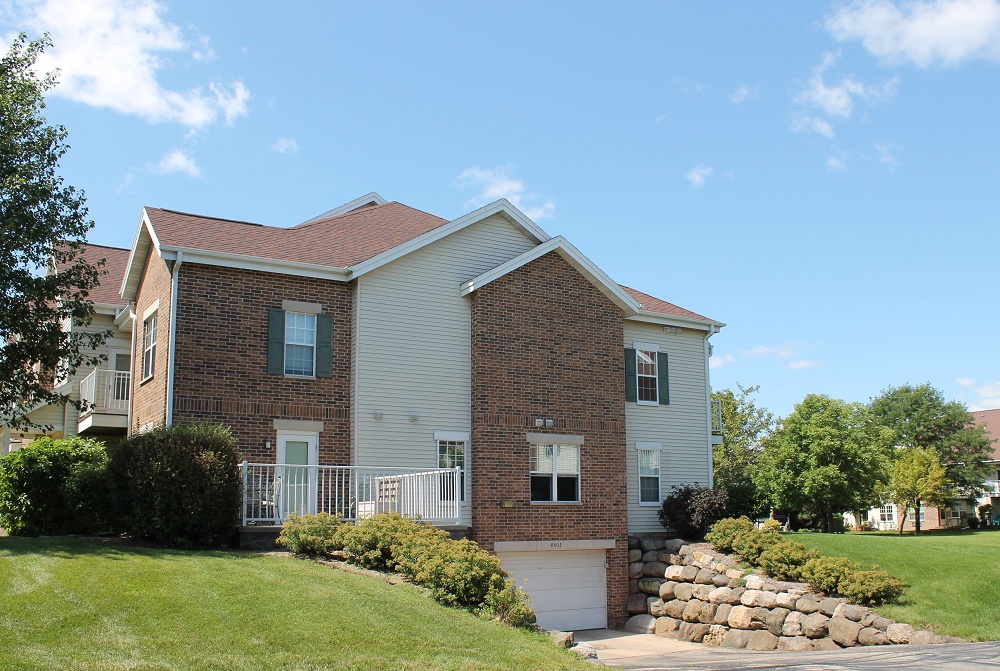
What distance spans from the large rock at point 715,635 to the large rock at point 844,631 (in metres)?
2.91

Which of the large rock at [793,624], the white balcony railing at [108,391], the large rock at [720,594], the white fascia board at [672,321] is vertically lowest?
the large rock at [793,624]

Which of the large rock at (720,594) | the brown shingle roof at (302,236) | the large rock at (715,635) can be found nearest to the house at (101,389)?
the brown shingle roof at (302,236)

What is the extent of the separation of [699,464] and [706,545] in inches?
159

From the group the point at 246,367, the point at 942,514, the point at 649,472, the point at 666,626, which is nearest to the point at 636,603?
the point at 666,626

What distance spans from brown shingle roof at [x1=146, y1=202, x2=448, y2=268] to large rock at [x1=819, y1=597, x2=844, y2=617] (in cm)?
1280

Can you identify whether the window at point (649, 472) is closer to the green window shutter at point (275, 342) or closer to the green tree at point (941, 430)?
the green window shutter at point (275, 342)

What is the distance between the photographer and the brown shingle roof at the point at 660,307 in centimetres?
2664

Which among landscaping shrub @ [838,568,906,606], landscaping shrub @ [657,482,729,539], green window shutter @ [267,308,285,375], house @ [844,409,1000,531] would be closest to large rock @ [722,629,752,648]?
landscaping shrub @ [838,568,906,606]

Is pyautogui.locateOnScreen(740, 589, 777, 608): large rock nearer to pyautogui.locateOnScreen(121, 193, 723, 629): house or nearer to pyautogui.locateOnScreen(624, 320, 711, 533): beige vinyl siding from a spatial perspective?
pyautogui.locateOnScreen(121, 193, 723, 629): house

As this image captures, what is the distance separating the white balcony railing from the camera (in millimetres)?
23359

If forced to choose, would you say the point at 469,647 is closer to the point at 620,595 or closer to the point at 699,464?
the point at 620,595

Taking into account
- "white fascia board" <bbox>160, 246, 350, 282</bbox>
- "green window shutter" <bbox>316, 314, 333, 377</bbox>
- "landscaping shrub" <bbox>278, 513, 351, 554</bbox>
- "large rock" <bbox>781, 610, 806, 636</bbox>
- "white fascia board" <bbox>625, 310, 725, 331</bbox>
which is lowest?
"large rock" <bbox>781, 610, 806, 636</bbox>

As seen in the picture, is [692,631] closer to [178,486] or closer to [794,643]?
[794,643]

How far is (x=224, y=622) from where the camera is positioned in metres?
11.0
